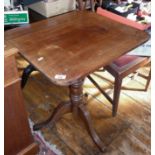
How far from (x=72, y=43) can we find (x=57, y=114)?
62cm

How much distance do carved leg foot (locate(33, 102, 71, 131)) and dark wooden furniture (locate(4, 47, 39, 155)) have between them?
0.19 m

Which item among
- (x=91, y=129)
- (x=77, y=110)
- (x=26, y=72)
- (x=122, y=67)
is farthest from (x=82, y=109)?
(x=26, y=72)

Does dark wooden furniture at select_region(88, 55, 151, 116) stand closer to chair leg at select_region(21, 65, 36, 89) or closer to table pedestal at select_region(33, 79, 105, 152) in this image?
table pedestal at select_region(33, 79, 105, 152)

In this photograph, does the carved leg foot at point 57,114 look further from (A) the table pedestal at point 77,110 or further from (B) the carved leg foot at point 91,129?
(B) the carved leg foot at point 91,129

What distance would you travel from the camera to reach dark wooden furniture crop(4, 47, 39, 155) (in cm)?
110

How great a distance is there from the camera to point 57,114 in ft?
5.35

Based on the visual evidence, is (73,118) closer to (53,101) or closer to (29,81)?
(53,101)

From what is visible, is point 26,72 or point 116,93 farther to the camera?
point 26,72

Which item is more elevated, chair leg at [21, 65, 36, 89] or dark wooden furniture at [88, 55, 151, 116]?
dark wooden furniture at [88, 55, 151, 116]

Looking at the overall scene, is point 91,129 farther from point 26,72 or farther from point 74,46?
point 26,72

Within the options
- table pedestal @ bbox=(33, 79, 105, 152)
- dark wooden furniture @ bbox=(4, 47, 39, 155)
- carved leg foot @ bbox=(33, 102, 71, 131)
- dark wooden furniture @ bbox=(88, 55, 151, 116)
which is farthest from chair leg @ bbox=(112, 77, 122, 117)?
dark wooden furniture @ bbox=(4, 47, 39, 155)

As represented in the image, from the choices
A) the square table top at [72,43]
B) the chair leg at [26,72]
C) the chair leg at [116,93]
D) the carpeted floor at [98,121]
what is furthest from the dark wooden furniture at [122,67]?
the chair leg at [26,72]
